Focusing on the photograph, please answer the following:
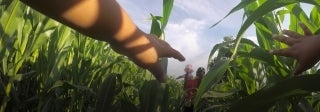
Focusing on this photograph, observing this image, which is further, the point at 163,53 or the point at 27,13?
the point at 27,13

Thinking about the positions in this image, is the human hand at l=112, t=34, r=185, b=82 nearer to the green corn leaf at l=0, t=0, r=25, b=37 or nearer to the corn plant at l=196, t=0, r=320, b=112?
the corn plant at l=196, t=0, r=320, b=112

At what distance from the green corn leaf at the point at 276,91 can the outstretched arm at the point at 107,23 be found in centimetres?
18

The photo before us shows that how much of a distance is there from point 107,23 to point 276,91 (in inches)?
13.9

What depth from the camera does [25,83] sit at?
152cm

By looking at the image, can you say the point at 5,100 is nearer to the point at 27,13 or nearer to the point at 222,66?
the point at 27,13

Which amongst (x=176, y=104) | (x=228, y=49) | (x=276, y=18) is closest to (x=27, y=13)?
(x=176, y=104)

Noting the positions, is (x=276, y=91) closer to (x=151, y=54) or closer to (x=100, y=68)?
(x=151, y=54)

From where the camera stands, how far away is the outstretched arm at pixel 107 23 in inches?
18.4

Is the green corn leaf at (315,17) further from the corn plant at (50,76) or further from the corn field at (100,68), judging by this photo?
the corn plant at (50,76)

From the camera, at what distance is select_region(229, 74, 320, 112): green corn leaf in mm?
670

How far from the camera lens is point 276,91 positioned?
69cm

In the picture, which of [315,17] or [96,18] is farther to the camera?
[315,17]

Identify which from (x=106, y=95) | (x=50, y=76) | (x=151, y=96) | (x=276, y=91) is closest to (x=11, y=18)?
(x=50, y=76)

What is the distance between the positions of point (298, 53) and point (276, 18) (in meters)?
0.65
